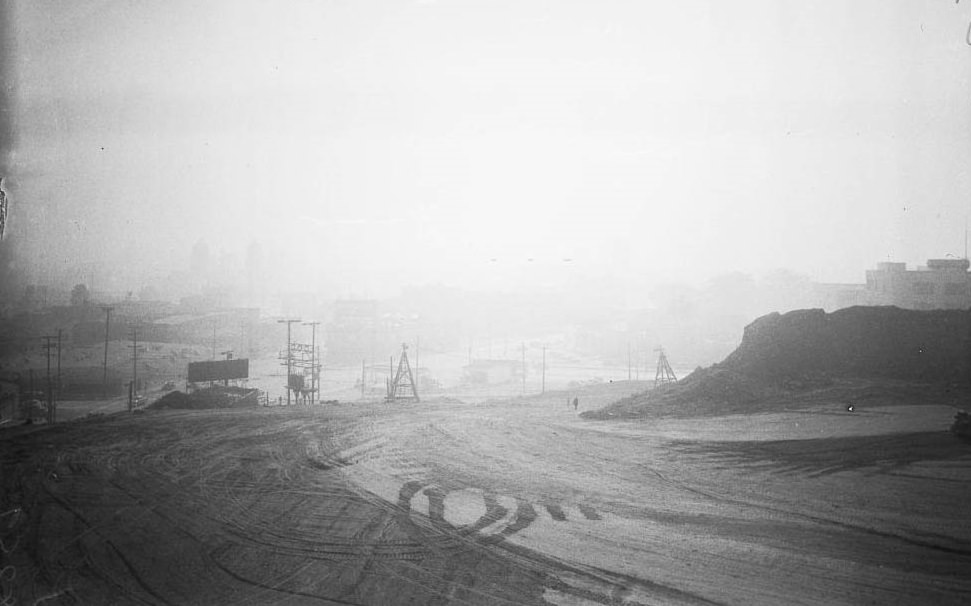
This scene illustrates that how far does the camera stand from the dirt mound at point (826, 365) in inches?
898

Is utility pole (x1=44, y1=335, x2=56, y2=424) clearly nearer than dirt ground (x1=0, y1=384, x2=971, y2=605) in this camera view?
No

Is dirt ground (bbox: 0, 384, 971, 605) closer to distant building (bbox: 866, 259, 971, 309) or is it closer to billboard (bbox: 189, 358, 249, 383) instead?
billboard (bbox: 189, 358, 249, 383)

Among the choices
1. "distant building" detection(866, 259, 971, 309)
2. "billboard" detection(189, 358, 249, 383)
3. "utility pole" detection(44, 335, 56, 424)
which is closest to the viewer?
"utility pole" detection(44, 335, 56, 424)

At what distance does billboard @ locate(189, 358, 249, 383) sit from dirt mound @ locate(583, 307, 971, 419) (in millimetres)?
21923

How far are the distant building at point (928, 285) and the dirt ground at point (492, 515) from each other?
24319 millimetres

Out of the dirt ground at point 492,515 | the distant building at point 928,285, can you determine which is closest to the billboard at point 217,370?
the dirt ground at point 492,515

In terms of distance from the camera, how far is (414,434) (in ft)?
66.6

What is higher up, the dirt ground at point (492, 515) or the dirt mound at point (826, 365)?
the dirt mound at point (826, 365)

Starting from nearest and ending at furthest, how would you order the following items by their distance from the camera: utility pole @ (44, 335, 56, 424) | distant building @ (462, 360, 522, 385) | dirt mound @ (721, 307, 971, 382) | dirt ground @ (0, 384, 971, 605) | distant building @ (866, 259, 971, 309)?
1. dirt ground @ (0, 384, 971, 605)
2. dirt mound @ (721, 307, 971, 382)
3. utility pole @ (44, 335, 56, 424)
4. distant building @ (866, 259, 971, 309)
5. distant building @ (462, 360, 522, 385)

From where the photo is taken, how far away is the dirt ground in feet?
27.6

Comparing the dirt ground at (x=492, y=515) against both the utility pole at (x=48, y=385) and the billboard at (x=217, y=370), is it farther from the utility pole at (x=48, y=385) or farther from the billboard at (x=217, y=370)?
the billboard at (x=217, y=370)

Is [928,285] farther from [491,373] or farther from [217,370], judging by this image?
[217,370]

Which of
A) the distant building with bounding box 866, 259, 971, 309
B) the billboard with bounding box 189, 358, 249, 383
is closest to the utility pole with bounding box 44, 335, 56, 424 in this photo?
the billboard with bounding box 189, 358, 249, 383

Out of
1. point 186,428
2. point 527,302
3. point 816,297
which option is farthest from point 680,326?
point 186,428
